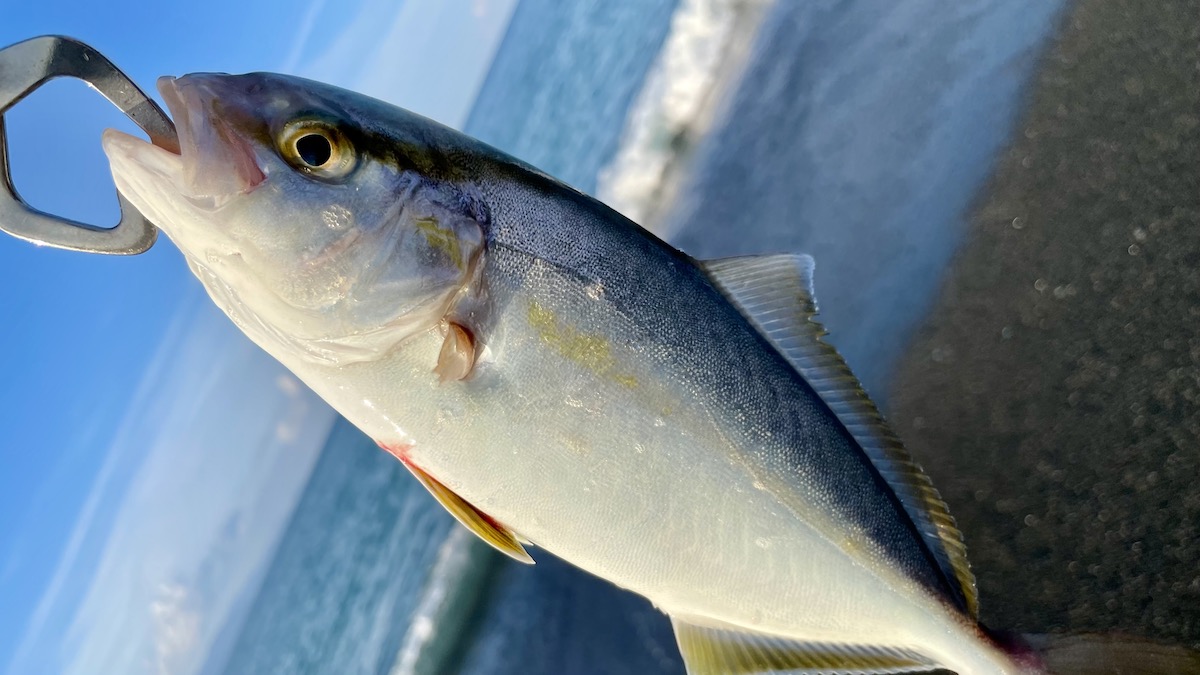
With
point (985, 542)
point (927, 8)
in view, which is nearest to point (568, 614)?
point (985, 542)

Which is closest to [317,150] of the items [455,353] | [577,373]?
[455,353]

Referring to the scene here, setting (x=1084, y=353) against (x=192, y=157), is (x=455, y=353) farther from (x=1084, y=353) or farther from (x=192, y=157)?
(x=1084, y=353)

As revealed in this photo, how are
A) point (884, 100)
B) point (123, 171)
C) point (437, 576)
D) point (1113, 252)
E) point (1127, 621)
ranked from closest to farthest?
1. point (123, 171)
2. point (1127, 621)
3. point (1113, 252)
4. point (437, 576)
5. point (884, 100)

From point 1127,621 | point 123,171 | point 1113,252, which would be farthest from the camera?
point 1113,252

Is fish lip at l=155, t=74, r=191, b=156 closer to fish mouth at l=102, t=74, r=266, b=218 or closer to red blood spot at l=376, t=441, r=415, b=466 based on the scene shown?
fish mouth at l=102, t=74, r=266, b=218

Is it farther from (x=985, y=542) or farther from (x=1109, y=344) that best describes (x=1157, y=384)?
(x=985, y=542)

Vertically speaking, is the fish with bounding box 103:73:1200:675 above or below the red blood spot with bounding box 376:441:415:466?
above

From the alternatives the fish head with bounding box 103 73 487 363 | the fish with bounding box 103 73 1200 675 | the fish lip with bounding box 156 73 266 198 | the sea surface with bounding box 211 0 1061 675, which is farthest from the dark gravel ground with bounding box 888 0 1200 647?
the fish lip with bounding box 156 73 266 198
